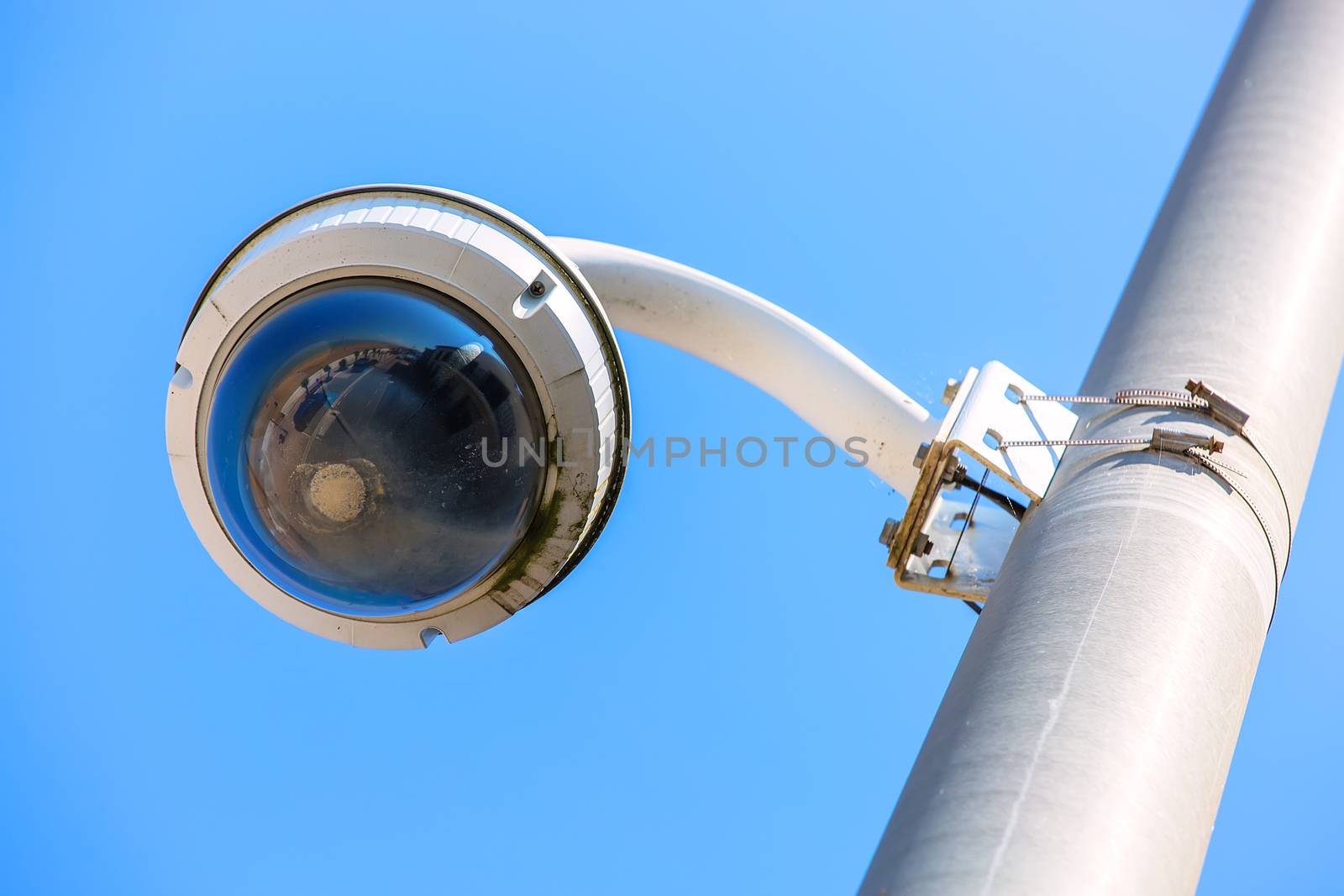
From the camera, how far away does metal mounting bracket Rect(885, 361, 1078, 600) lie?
4.57 metres

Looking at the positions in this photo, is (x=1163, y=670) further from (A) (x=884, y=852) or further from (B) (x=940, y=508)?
(B) (x=940, y=508)

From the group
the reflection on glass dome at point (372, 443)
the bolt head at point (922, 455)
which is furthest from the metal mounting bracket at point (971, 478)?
the reflection on glass dome at point (372, 443)

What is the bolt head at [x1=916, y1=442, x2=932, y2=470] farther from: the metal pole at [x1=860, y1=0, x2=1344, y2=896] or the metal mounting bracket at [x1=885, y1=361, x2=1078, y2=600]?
the metal pole at [x1=860, y1=0, x2=1344, y2=896]

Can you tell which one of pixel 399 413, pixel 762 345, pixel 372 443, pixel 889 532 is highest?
pixel 762 345

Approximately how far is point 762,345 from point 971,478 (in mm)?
1795

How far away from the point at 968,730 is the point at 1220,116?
2.95 metres

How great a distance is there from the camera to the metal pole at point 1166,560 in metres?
2.92

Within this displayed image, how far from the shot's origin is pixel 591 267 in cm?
638

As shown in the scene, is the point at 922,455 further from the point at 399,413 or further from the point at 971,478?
the point at 399,413

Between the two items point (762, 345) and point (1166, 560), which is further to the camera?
point (762, 345)

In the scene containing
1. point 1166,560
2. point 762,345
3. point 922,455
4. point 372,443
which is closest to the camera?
point 1166,560

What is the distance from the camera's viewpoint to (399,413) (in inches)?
191

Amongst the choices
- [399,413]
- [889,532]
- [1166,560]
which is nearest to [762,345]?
[889,532]

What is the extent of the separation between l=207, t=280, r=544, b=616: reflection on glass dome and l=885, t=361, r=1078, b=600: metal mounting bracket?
5.01ft
